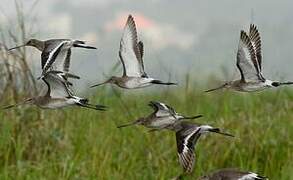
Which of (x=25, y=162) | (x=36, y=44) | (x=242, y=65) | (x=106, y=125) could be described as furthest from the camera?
(x=106, y=125)

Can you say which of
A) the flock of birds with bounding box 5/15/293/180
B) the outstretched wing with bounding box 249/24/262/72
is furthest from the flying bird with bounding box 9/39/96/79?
the outstretched wing with bounding box 249/24/262/72

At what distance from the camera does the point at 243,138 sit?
738cm

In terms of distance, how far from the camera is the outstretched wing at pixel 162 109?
2.17 meters

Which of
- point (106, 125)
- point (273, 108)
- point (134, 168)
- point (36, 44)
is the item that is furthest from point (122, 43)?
point (273, 108)

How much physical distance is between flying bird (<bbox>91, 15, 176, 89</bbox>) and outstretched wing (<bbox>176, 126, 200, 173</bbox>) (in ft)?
0.66

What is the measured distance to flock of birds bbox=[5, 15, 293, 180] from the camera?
84.1 inches

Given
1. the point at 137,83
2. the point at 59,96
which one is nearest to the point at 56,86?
the point at 59,96

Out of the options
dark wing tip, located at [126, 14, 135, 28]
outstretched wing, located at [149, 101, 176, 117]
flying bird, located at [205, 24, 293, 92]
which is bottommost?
outstretched wing, located at [149, 101, 176, 117]

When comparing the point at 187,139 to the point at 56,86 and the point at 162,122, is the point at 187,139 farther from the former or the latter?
the point at 56,86

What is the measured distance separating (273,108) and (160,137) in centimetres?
188

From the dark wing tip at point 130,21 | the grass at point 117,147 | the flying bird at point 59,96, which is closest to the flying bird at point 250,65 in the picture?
the dark wing tip at point 130,21

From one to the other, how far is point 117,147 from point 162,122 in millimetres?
5059

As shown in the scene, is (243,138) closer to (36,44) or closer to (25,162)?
(25,162)

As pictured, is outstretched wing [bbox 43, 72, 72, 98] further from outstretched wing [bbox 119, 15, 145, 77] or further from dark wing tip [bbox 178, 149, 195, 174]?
dark wing tip [bbox 178, 149, 195, 174]
